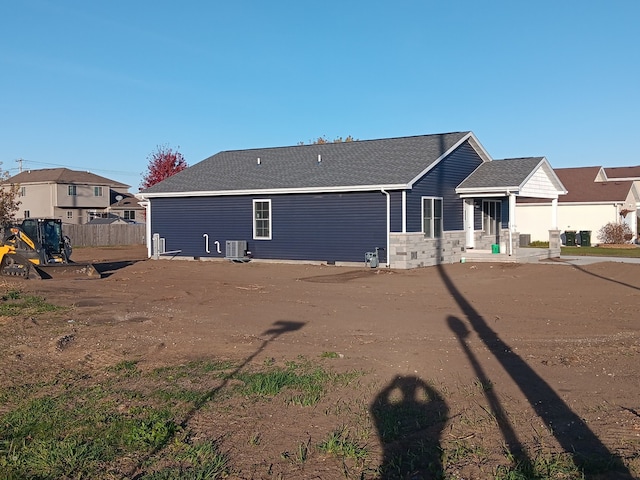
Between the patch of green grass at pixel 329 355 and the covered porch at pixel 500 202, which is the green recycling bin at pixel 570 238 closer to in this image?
the covered porch at pixel 500 202

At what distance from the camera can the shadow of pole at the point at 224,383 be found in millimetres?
6148

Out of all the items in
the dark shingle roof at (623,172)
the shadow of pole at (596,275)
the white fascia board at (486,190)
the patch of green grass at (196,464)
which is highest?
the dark shingle roof at (623,172)

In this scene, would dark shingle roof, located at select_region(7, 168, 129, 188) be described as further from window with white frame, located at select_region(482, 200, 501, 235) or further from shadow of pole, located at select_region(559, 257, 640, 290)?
shadow of pole, located at select_region(559, 257, 640, 290)

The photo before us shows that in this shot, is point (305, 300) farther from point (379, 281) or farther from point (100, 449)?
point (100, 449)

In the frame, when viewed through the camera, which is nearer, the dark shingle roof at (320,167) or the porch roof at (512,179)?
the dark shingle roof at (320,167)

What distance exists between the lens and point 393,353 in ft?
34.9

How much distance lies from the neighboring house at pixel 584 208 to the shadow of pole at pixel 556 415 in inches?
1353

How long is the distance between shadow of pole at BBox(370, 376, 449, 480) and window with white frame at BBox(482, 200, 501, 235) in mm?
23699

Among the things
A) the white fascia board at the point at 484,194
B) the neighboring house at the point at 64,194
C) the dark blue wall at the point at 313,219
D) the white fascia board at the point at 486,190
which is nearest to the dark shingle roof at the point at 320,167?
the dark blue wall at the point at 313,219

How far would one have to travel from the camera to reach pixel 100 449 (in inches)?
251

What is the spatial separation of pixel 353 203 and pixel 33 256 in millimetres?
11830

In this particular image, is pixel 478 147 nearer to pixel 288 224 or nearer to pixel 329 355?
pixel 288 224

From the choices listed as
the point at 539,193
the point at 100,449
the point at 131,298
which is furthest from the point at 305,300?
the point at 539,193

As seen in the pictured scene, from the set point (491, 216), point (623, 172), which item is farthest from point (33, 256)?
point (623, 172)
